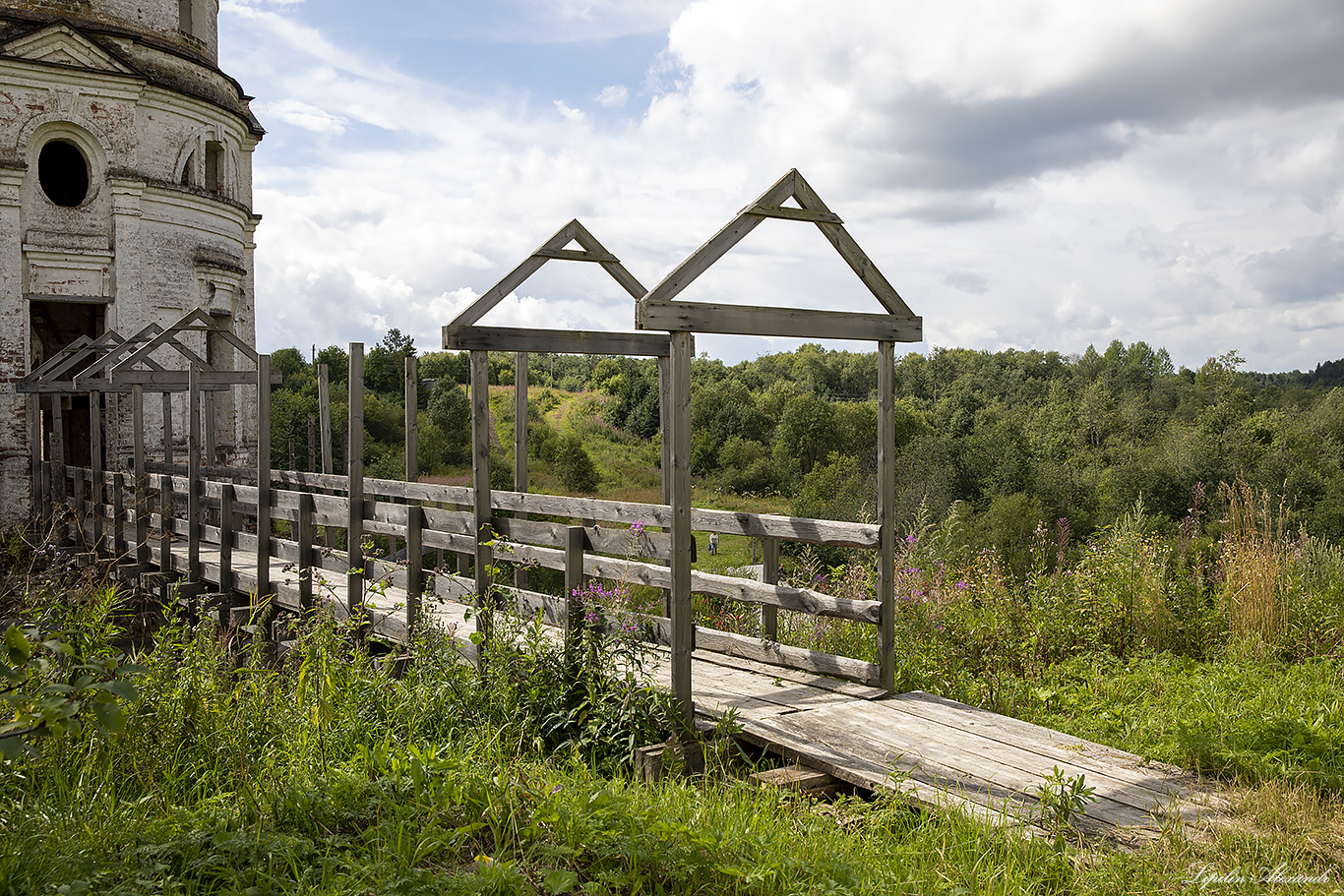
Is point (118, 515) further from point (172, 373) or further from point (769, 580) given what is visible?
point (769, 580)

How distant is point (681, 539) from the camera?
5.45 m

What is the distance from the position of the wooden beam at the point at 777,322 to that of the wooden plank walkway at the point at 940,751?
6.52ft

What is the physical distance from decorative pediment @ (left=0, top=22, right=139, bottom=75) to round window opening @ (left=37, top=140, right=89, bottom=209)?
96.4 inches

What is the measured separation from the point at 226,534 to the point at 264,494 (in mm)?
812

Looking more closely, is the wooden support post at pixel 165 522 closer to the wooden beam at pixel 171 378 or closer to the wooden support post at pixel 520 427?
the wooden beam at pixel 171 378

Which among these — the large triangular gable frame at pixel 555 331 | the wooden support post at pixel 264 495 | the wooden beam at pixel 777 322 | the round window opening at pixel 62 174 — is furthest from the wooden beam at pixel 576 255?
the round window opening at pixel 62 174

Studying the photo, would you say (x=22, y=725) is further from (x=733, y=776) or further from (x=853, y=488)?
(x=853, y=488)

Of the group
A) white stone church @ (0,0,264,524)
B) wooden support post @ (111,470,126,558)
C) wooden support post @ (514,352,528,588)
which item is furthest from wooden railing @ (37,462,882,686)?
white stone church @ (0,0,264,524)

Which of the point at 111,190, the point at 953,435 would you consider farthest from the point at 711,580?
the point at 953,435

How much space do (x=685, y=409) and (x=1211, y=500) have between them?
117 ft

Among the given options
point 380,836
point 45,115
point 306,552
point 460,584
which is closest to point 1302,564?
point 460,584

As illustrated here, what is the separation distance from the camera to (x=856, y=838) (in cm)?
409

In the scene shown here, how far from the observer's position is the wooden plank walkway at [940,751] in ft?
14.2

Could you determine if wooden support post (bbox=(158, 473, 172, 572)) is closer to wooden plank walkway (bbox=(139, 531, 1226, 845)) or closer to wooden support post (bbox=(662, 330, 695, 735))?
wooden plank walkway (bbox=(139, 531, 1226, 845))
